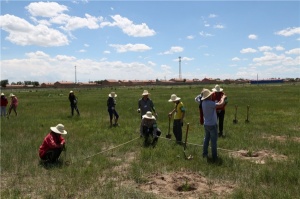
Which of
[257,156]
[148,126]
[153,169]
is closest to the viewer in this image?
[153,169]

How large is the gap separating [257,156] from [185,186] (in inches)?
149

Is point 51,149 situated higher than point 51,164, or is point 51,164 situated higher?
point 51,149

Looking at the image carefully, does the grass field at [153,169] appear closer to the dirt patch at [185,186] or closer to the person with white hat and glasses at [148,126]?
the dirt patch at [185,186]

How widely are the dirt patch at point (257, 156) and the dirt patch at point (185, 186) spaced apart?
2395mm

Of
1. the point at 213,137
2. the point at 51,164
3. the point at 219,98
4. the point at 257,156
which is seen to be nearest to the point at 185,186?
the point at 213,137

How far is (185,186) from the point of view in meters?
7.85

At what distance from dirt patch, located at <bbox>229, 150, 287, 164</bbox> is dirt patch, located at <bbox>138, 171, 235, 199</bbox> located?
7.86ft

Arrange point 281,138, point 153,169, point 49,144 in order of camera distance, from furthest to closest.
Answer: point 281,138
point 49,144
point 153,169

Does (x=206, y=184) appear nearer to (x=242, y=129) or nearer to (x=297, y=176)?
(x=297, y=176)

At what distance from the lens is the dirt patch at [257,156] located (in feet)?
33.2

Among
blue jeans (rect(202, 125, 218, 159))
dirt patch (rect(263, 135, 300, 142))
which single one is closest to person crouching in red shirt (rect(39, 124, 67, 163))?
blue jeans (rect(202, 125, 218, 159))

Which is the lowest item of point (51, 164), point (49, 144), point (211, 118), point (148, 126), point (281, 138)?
point (51, 164)

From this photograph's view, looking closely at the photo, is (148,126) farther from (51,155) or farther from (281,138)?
(281,138)

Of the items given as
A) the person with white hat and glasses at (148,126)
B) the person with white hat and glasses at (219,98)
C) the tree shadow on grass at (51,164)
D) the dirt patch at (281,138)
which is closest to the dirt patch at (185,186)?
the tree shadow on grass at (51,164)
